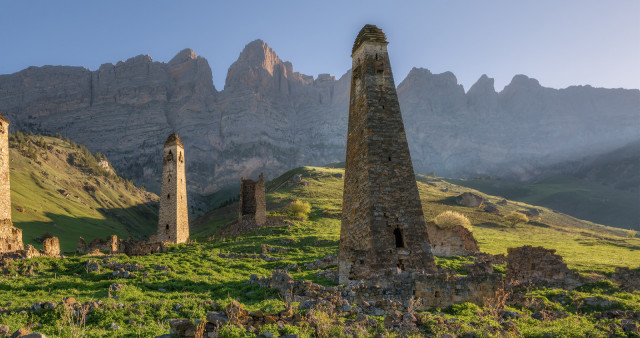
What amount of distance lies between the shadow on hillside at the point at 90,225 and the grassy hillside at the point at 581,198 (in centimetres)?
13069

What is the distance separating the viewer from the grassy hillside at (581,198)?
11694 cm

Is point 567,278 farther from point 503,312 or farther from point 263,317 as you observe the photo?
point 263,317

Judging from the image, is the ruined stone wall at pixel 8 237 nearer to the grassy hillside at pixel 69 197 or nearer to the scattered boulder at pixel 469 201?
Result: the grassy hillside at pixel 69 197

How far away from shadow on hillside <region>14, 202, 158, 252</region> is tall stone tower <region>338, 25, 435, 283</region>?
40.4 meters

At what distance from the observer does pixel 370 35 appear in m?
16.5

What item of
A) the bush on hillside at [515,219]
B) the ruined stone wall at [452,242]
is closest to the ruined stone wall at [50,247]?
the ruined stone wall at [452,242]

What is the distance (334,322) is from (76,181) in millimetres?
123336

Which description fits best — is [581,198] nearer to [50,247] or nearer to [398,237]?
[398,237]

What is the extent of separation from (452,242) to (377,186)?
20200mm

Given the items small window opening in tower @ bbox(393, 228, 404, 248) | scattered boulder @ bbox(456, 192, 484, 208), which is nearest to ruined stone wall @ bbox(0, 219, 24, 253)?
small window opening in tower @ bbox(393, 228, 404, 248)

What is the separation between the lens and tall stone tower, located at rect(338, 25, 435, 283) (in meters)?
14.2

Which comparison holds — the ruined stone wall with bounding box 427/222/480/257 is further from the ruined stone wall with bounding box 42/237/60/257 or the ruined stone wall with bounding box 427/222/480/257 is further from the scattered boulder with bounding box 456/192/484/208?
the scattered boulder with bounding box 456/192/484/208

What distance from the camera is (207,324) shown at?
7992 millimetres

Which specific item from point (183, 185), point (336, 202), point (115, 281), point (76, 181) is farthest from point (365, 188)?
point (76, 181)
